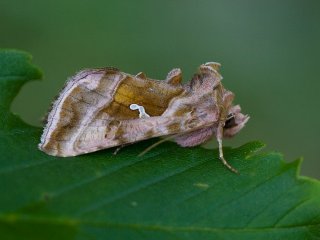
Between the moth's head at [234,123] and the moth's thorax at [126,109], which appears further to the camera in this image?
the moth's head at [234,123]

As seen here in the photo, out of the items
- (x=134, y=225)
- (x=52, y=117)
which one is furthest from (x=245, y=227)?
(x=52, y=117)

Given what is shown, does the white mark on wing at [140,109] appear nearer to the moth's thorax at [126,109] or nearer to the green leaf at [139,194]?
the moth's thorax at [126,109]

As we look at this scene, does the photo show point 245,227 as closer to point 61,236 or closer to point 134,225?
point 134,225

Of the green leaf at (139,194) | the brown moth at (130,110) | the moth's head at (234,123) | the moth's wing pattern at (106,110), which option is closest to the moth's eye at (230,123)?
the moth's head at (234,123)

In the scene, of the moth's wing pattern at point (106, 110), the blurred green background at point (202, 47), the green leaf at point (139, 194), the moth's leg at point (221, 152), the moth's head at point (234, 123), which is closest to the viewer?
the green leaf at point (139, 194)

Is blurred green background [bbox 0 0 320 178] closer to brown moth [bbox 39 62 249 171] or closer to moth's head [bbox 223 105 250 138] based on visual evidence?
moth's head [bbox 223 105 250 138]

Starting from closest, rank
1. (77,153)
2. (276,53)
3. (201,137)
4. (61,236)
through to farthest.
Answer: (61,236) → (77,153) → (201,137) → (276,53)

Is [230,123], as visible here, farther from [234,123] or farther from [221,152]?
[221,152]

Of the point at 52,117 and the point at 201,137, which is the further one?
the point at 201,137
